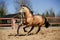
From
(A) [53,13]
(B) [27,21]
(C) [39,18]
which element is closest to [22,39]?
(B) [27,21]

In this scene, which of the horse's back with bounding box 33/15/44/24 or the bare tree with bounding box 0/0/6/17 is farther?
the bare tree with bounding box 0/0/6/17

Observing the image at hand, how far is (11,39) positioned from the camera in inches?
338

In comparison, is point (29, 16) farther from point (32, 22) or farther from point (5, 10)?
point (5, 10)

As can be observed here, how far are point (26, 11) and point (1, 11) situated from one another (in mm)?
26568

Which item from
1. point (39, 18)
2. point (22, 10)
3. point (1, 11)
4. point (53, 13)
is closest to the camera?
point (22, 10)

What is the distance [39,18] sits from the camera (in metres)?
10.8

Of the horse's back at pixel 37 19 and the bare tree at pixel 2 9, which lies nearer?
the horse's back at pixel 37 19

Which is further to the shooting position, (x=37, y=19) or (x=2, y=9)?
(x=2, y=9)

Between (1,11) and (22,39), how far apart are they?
93.2 feet

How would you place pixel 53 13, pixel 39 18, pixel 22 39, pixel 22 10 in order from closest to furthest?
pixel 22 39 < pixel 22 10 < pixel 39 18 < pixel 53 13

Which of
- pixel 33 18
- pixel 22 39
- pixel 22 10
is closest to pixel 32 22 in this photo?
pixel 33 18

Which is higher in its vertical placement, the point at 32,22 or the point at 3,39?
the point at 32,22

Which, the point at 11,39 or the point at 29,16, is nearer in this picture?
the point at 11,39

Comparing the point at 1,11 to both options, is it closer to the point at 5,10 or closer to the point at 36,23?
the point at 5,10
